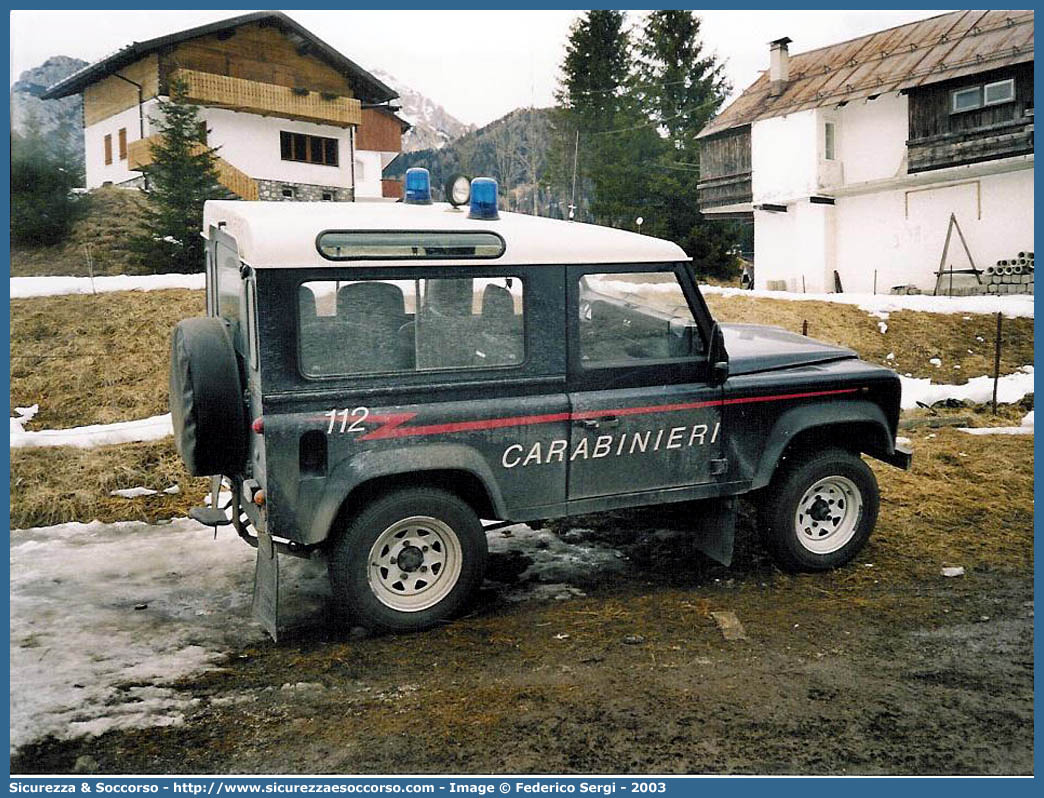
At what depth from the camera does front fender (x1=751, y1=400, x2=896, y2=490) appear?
5.22 m

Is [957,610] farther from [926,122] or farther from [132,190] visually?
[926,122]

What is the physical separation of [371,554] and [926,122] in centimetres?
2086

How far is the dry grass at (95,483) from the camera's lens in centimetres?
674

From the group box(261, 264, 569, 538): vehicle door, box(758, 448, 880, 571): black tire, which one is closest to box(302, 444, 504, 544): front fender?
box(261, 264, 569, 538): vehicle door

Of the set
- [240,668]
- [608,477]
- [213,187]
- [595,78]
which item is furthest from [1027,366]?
[213,187]

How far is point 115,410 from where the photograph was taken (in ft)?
31.2

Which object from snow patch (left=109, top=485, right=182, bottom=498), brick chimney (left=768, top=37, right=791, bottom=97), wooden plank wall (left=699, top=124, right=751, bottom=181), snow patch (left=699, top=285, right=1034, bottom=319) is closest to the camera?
snow patch (left=109, top=485, right=182, bottom=498)

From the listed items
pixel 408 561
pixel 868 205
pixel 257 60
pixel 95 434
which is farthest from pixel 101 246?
pixel 868 205

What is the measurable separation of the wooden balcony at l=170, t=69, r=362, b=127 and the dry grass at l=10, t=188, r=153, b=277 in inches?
85.5


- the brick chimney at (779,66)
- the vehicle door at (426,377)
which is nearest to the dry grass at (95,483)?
the vehicle door at (426,377)

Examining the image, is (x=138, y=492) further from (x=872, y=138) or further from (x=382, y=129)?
(x=872, y=138)

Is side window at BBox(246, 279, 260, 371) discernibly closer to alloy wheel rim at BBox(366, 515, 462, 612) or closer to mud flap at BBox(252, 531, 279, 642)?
mud flap at BBox(252, 531, 279, 642)

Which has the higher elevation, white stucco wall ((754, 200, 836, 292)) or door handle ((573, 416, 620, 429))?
white stucco wall ((754, 200, 836, 292))

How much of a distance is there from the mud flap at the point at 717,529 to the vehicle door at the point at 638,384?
335mm
